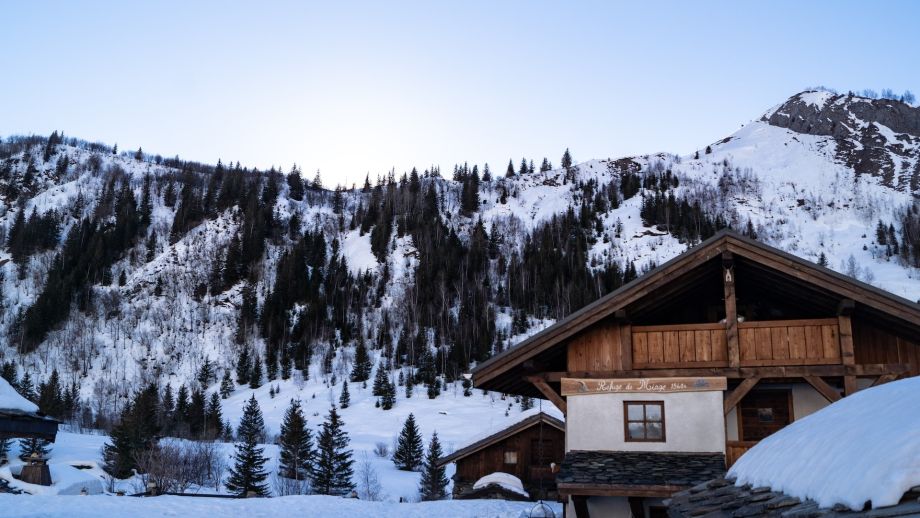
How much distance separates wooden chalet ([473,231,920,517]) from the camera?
14.1 metres

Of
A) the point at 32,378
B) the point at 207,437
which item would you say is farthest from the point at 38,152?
the point at 207,437

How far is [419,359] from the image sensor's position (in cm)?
7825

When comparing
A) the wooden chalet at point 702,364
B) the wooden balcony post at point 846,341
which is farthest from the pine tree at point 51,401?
the wooden balcony post at point 846,341

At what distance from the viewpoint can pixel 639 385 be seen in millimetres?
15023

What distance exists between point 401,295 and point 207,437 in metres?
42.5

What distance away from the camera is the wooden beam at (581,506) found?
13.7 m

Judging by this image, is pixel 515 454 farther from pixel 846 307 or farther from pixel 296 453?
pixel 846 307

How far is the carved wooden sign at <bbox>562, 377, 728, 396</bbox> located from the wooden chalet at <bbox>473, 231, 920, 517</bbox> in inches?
0.8

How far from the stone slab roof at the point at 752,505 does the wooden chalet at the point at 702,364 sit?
4.81 m

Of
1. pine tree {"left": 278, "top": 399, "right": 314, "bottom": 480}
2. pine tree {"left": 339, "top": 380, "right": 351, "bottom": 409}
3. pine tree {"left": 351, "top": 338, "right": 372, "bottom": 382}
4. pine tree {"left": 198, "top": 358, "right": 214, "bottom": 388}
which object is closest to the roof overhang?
pine tree {"left": 278, "top": 399, "right": 314, "bottom": 480}

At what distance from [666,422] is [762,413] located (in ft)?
7.45

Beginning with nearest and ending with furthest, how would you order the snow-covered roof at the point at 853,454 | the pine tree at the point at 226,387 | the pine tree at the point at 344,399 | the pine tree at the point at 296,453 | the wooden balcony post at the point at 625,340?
the snow-covered roof at the point at 853,454
the wooden balcony post at the point at 625,340
the pine tree at the point at 296,453
the pine tree at the point at 344,399
the pine tree at the point at 226,387

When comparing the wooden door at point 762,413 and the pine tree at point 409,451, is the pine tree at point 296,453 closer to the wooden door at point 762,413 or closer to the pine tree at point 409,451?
the pine tree at point 409,451

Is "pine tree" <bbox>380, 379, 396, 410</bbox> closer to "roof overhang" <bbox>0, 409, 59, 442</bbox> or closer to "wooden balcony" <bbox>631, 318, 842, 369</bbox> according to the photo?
"wooden balcony" <bbox>631, 318, 842, 369</bbox>
